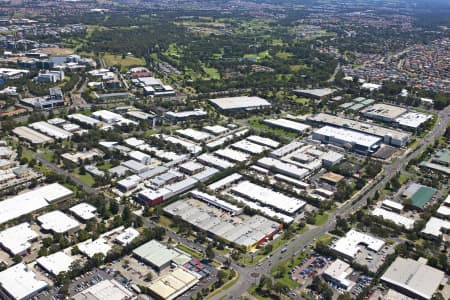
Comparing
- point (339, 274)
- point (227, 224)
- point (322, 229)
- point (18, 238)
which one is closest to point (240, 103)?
point (227, 224)

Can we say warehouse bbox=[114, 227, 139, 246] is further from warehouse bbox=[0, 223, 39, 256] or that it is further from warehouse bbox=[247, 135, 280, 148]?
warehouse bbox=[247, 135, 280, 148]

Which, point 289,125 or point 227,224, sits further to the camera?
point 289,125

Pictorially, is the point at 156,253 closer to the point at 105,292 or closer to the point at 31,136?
the point at 105,292

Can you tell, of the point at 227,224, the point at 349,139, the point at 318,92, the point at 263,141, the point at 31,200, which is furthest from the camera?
the point at 318,92

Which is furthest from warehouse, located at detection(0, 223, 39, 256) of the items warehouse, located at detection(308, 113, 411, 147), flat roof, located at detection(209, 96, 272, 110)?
warehouse, located at detection(308, 113, 411, 147)

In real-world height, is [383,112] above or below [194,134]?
below

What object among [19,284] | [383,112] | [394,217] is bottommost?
[394,217]
